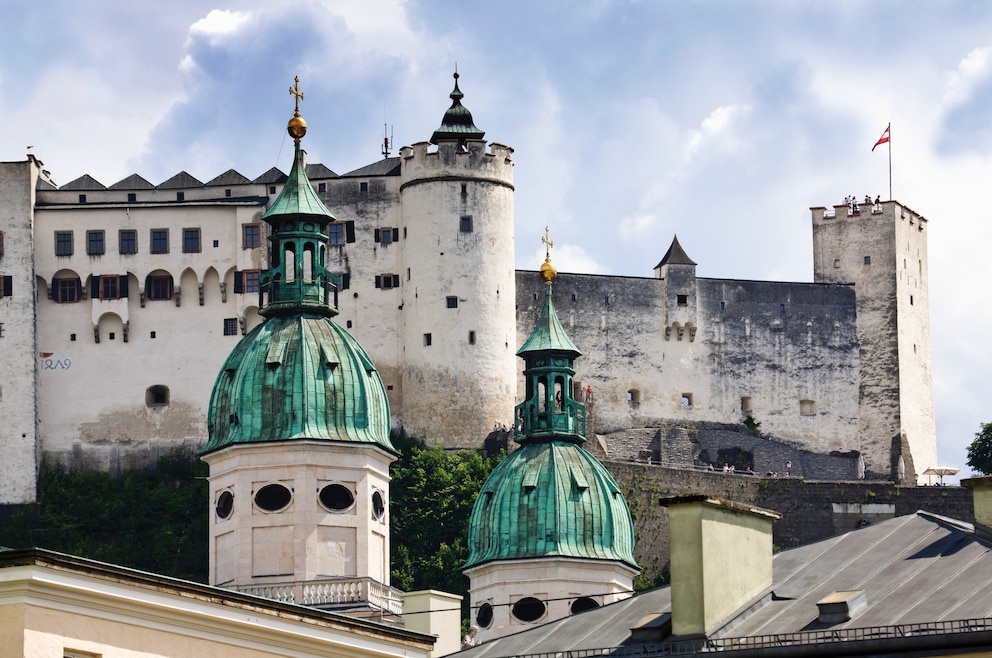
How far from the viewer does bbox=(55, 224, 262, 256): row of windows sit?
77562 mm

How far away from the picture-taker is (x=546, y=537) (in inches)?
1847

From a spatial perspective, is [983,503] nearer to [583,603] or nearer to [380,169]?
[583,603]

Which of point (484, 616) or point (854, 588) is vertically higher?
point (854, 588)

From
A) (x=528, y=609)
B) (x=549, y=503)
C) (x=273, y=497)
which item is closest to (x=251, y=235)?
(x=549, y=503)

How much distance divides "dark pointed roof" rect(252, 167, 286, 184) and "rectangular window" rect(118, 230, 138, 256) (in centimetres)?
403

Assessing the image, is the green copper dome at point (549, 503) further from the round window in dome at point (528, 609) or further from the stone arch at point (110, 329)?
the stone arch at point (110, 329)

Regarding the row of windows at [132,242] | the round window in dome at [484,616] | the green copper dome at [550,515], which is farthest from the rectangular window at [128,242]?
the round window in dome at [484,616]

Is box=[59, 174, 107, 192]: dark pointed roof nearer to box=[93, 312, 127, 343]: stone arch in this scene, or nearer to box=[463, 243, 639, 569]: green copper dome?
box=[93, 312, 127, 343]: stone arch

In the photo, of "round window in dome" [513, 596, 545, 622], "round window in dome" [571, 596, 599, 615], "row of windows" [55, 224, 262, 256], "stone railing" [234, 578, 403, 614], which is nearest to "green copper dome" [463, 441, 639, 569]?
"round window in dome" [513, 596, 545, 622]

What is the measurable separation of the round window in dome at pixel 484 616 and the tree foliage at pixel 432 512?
16.0m

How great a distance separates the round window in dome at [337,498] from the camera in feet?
142

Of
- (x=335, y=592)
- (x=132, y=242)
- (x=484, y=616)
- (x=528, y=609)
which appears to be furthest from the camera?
(x=132, y=242)

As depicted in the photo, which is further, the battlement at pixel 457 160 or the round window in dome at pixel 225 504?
the battlement at pixel 457 160

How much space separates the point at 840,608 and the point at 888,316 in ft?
194
